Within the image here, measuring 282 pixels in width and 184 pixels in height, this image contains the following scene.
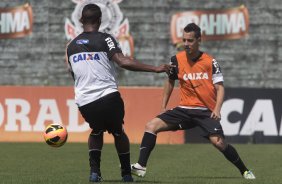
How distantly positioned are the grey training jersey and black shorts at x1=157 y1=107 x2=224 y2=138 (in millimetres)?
1445

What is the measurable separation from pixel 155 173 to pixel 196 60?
1877 millimetres

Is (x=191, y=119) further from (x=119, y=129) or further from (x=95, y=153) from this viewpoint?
(x=95, y=153)

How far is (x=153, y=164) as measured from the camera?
43.8ft

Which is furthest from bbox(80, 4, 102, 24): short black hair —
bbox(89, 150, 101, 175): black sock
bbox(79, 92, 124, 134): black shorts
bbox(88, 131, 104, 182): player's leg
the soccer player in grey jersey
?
bbox(89, 150, 101, 175): black sock

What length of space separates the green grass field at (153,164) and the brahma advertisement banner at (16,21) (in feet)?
26.2

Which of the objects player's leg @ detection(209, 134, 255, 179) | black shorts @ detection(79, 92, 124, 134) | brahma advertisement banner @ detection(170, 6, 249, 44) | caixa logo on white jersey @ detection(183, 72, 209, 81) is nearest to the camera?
black shorts @ detection(79, 92, 124, 134)

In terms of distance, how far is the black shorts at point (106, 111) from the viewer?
9070 mm

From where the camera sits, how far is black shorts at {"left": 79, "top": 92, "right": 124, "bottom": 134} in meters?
9.07

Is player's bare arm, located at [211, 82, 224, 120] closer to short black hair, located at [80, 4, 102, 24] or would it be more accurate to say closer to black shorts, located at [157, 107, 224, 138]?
black shorts, located at [157, 107, 224, 138]

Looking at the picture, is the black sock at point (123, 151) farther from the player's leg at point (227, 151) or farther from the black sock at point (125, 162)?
the player's leg at point (227, 151)

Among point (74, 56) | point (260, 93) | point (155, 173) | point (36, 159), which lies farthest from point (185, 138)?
point (74, 56)

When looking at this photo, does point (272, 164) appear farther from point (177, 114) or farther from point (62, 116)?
point (62, 116)

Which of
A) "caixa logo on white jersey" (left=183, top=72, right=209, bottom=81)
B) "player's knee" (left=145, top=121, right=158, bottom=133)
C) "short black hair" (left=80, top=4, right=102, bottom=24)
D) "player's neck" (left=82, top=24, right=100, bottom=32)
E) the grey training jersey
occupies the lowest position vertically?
"player's knee" (left=145, top=121, right=158, bottom=133)

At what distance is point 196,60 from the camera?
34.3ft
